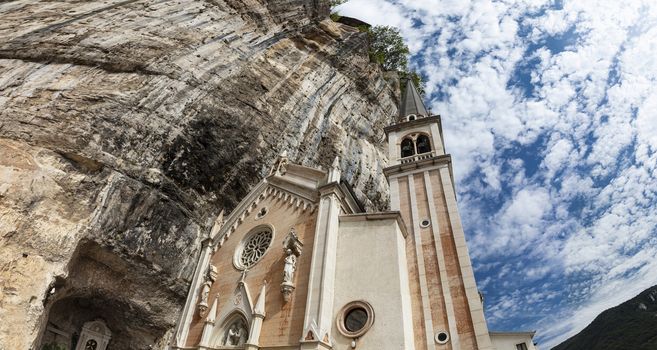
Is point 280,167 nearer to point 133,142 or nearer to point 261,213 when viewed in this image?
point 261,213

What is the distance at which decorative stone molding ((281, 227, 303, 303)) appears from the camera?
1093 cm

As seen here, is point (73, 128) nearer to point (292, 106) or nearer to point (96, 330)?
point (96, 330)

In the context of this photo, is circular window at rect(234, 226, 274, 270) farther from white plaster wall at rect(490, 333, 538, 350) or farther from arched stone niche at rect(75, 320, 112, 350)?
white plaster wall at rect(490, 333, 538, 350)

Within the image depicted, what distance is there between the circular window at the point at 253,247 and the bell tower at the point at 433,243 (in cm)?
518

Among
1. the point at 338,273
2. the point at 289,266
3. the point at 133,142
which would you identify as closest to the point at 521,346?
the point at 338,273

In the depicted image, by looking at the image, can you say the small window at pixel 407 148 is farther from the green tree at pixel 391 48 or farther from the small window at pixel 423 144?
the green tree at pixel 391 48

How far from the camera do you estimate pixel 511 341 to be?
11719 millimetres

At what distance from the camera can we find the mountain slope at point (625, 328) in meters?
44.7

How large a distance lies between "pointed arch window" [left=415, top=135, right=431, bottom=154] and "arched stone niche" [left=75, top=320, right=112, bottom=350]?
1576 cm

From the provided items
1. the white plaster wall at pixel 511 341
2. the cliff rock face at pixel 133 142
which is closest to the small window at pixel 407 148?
the cliff rock face at pixel 133 142

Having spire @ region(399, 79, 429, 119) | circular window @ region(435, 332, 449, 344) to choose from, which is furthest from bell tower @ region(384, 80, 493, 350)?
spire @ region(399, 79, 429, 119)

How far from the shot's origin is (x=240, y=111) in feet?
61.0

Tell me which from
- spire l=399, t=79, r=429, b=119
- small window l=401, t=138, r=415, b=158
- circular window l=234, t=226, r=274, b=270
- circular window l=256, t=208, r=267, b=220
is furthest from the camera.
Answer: spire l=399, t=79, r=429, b=119

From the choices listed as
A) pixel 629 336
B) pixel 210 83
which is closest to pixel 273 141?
pixel 210 83
